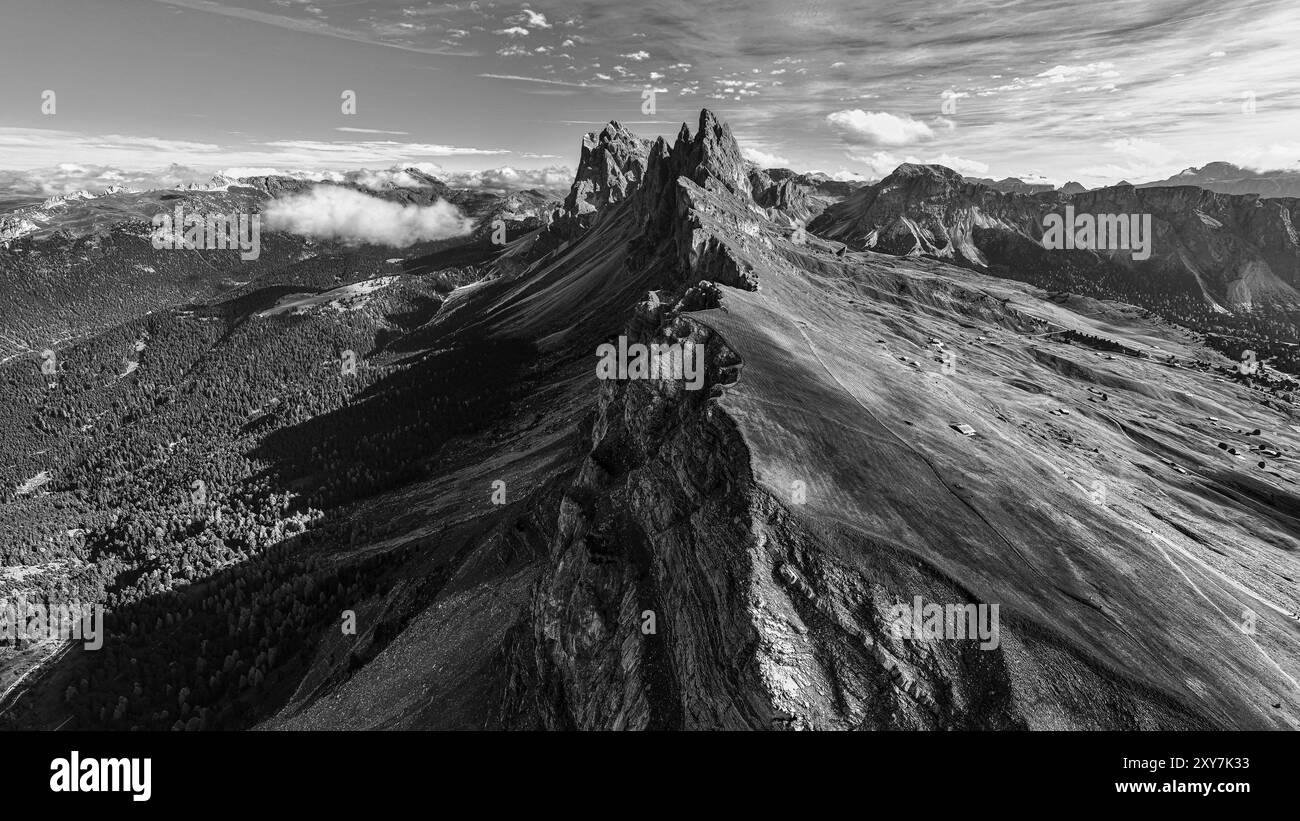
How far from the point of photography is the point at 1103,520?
68.6 m

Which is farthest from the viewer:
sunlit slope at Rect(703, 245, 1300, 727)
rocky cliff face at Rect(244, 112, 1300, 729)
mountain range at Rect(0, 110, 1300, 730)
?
sunlit slope at Rect(703, 245, 1300, 727)

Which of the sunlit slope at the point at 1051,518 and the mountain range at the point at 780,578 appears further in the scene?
the sunlit slope at the point at 1051,518

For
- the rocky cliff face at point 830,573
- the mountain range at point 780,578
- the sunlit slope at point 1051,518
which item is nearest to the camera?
the rocky cliff face at point 830,573

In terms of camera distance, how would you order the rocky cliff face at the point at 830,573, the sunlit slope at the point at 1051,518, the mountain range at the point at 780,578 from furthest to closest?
the sunlit slope at the point at 1051,518 → the mountain range at the point at 780,578 → the rocky cliff face at the point at 830,573

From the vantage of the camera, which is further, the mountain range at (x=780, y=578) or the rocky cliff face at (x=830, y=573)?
the mountain range at (x=780, y=578)

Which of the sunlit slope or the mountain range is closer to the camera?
the mountain range

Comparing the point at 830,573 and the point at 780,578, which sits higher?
the point at 830,573

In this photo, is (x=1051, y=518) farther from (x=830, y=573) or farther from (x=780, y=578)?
(x=780, y=578)

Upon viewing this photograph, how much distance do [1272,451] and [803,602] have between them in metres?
161

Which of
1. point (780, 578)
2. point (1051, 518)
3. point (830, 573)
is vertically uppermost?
point (830, 573)

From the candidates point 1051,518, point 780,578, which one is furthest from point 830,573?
point 1051,518
